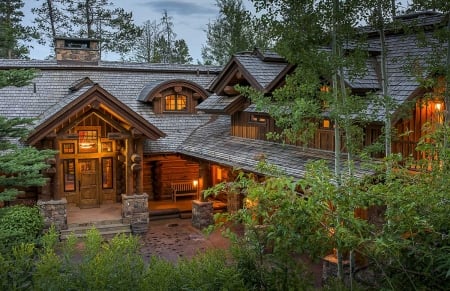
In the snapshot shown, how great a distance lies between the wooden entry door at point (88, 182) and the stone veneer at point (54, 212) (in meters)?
2.48

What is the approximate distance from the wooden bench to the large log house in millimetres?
470

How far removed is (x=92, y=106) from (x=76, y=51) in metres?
6.85

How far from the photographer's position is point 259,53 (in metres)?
17.9

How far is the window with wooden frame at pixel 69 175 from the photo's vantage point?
61.4 ft

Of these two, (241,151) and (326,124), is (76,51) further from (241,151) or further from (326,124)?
(326,124)

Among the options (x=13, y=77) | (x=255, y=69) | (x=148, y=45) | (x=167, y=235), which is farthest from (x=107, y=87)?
(x=148, y=45)

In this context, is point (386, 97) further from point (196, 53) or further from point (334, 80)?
point (196, 53)

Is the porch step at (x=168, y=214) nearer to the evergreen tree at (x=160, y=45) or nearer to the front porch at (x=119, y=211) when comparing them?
the front porch at (x=119, y=211)

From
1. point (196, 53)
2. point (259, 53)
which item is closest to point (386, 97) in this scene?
point (259, 53)

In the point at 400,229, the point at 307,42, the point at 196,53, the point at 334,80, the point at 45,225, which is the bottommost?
the point at 45,225

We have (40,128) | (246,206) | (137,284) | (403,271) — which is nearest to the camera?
(403,271)

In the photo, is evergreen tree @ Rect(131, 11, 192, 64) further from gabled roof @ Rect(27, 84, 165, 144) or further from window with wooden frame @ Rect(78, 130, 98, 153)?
gabled roof @ Rect(27, 84, 165, 144)

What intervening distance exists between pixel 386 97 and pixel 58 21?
1120 inches

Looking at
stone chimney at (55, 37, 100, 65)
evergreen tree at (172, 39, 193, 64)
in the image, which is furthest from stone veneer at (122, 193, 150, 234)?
Answer: evergreen tree at (172, 39, 193, 64)
